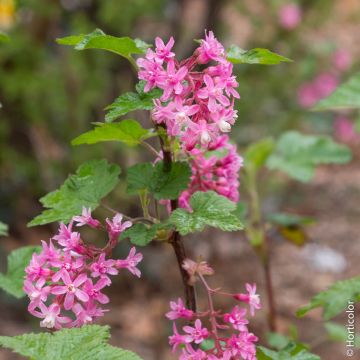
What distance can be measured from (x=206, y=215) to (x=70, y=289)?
221 millimetres

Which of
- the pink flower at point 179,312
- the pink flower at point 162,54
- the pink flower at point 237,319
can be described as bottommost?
the pink flower at point 237,319

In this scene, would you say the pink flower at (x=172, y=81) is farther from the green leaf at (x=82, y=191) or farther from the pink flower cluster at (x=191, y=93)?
the green leaf at (x=82, y=191)

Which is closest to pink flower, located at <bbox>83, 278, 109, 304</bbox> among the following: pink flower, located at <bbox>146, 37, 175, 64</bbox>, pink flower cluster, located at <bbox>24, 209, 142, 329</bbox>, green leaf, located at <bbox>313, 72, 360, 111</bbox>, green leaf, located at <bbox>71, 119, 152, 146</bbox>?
pink flower cluster, located at <bbox>24, 209, 142, 329</bbox>

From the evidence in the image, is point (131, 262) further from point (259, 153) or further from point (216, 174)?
point (259, 153)

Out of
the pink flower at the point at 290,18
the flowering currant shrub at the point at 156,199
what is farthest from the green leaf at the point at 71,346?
the pink flower at the point at 290,18

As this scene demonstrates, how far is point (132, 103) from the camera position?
3.23ft

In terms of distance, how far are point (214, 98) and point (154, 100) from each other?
86 millimetres

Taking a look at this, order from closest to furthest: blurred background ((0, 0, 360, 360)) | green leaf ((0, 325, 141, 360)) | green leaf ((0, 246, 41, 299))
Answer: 1. green leaf ((0, 325, 141, 360))
2. green leaf ((0, 246, 41, 299))
3. blurred background ((0, 0, 360, 360))

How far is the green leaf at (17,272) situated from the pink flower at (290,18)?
300 centimetres

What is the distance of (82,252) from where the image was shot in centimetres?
99

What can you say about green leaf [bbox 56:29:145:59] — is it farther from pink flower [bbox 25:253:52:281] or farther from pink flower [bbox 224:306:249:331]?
pink flower [bbox 224:306:249:331]

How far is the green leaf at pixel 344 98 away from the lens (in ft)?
5.09

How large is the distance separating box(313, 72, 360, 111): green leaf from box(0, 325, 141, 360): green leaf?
0.82 metres

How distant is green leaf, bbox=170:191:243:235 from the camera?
946 mm
